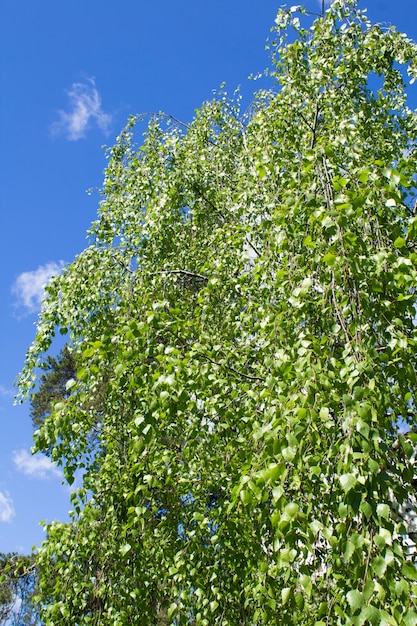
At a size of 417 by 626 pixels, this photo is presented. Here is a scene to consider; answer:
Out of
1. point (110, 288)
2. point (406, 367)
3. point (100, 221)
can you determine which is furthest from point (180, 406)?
point (100, 221)

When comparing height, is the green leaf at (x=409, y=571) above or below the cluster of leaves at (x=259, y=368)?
below

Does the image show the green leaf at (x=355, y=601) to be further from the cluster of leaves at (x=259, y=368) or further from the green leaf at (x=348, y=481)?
the green leaf at (x=348, y=481)

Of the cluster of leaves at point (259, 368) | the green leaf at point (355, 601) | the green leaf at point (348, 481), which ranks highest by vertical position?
the cluster of leaves at point (259, 368)

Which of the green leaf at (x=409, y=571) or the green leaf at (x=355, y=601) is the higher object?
the green leaf at (x=409, y=571)

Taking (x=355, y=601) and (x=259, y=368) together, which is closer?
(x=355, y=601)

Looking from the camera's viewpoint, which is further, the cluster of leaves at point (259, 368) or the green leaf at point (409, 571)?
the cluster of leaves at point (259, 368)

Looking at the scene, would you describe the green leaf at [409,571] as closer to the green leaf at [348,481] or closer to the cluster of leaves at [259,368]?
the cluster of leaves at [259,368]

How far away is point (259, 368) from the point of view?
3.43 meters

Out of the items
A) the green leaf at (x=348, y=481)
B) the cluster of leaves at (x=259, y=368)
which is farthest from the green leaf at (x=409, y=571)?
the green leaf at (x=348, y=481)

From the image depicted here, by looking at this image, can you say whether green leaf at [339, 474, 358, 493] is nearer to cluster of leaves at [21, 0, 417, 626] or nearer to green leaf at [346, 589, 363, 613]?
cluster of leaves at [21, 0, 417, 626]

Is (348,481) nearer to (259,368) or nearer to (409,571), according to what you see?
(409,571)

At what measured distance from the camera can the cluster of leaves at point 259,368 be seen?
1.83 metres

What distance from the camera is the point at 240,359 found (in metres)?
3.45

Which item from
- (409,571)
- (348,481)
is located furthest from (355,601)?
(348,481)
